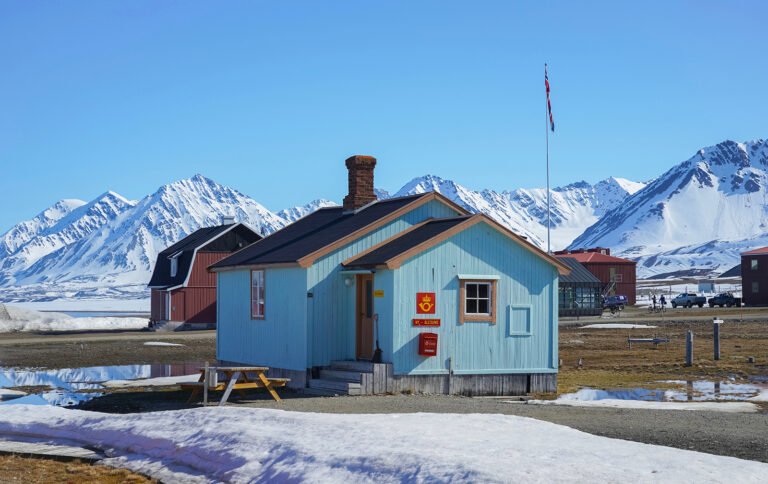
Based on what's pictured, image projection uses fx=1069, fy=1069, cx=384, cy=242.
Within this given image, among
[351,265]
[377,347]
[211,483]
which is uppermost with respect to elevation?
[351,265]

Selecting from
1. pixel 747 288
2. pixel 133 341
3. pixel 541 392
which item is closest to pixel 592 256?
pixel 747 288

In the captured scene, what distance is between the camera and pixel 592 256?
10700 centimetres

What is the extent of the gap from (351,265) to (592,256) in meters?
84.1

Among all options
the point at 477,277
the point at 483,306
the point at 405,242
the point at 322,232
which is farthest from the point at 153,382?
the point at 477,277

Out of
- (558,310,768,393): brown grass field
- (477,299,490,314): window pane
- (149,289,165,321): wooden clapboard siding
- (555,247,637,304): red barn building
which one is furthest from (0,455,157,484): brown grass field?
(555,247,637,304): red barn building

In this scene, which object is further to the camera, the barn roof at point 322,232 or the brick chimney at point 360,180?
the brick chimney at point 360,180

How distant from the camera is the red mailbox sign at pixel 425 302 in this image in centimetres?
2461

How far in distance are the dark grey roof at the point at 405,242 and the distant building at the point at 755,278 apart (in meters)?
78.7

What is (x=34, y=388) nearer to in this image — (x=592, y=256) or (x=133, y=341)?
(x=133, y=341)

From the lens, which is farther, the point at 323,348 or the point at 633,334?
the point at 633,334

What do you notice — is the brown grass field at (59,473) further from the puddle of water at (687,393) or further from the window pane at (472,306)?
the puddle of water at (687,393)

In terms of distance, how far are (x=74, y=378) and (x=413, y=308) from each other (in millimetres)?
12568

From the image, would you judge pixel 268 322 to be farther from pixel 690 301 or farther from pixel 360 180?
pixel 690 301

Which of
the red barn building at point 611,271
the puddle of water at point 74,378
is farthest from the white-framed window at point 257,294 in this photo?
the red barn building at point 611,271
